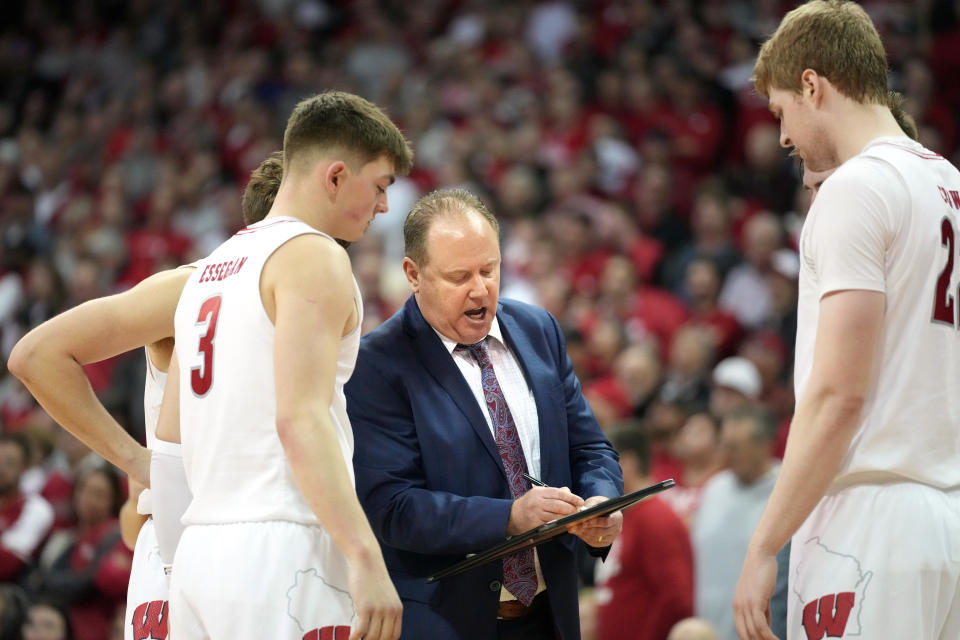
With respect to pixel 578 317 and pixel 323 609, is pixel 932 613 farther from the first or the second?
pixel 578 317

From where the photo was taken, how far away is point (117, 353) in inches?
144

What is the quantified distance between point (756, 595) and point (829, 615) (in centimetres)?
19

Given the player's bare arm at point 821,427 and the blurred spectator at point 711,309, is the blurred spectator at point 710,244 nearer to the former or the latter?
the blurred spectator at point 711,309

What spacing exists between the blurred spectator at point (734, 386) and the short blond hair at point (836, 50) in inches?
170

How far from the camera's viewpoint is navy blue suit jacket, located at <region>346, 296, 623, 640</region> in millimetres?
3619

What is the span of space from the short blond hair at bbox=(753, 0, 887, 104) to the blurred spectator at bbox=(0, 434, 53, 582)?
637 cm

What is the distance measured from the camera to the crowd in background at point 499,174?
7898 mm

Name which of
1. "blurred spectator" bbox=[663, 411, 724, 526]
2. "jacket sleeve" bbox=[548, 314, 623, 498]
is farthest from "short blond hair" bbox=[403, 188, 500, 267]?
"blurred spectator" bbox=[663, 411, 724, 526]

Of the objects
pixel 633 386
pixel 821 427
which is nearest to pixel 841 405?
pixel 821 427

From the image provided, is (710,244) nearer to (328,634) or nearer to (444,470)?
(444,470)

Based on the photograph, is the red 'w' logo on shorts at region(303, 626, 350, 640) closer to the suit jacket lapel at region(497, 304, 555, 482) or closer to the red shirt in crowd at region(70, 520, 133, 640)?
the suit jacket lapel at region(497, 304, 555, 482)

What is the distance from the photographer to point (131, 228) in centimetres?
1360

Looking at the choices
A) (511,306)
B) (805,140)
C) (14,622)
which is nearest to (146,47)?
(14,622)

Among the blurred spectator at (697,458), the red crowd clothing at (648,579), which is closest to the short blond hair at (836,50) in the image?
the red crowd clothing at (648,579)
